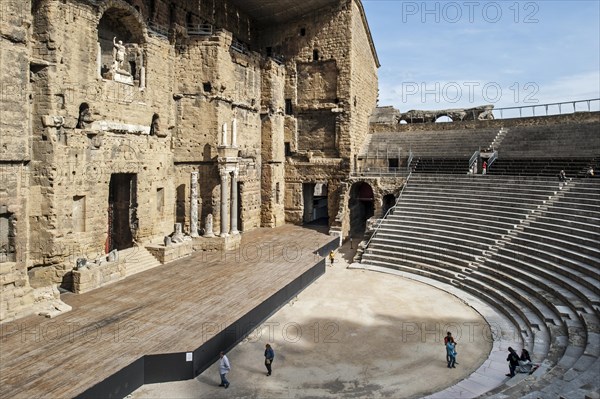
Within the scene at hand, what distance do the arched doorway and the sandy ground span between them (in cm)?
1026

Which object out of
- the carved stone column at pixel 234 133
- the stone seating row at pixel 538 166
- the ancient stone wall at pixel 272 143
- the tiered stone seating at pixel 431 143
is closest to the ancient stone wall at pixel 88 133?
the carved stone column at pixel 234 133

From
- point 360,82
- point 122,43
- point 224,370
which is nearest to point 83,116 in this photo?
point 122,43

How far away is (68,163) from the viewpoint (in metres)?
15.8

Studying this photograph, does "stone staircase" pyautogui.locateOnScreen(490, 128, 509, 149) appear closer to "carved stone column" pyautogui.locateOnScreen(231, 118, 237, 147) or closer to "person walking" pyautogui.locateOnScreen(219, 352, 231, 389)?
"carved stone column" pyautogui.locateOnScreen(231, 118, 237, 147)

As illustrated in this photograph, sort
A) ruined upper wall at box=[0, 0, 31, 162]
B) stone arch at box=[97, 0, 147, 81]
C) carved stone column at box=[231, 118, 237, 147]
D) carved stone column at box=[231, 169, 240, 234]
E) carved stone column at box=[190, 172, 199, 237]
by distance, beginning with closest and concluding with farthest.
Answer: ruined upper wall at box=[0, 0, 31, 162] → stone arch at box=[97, 0, 147, 81] → carved stone column at box=[190, 172, 199, 237] → carved stone column at box=[231, 118, 237, 147] → carved stone column at box=[231, 169, 240, 234]

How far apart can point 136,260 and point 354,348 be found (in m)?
9.79

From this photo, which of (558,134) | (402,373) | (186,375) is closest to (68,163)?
(186,375)

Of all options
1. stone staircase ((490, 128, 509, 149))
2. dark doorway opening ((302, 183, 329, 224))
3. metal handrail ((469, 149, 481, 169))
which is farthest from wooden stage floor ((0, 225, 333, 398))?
stone staircase ((490, 128, 509, 149))

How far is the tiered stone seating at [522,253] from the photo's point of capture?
34.6ft

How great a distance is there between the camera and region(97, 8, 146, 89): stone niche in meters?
18.5

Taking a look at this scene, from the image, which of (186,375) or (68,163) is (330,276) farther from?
(68,163)

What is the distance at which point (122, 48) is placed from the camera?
18734 millimetres

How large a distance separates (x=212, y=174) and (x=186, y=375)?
12838 millimetres

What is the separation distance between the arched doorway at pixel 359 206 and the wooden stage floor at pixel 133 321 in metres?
8.79
